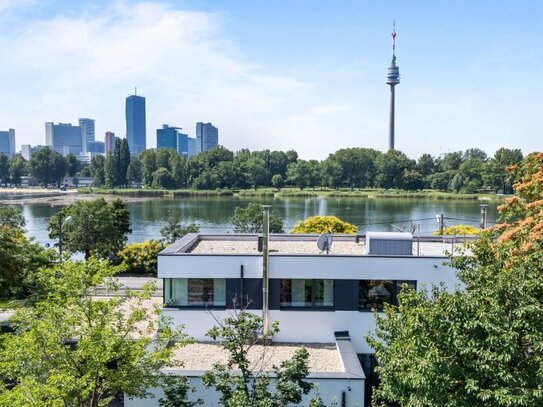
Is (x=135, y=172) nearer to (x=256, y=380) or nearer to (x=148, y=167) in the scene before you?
(x=148, y=167)

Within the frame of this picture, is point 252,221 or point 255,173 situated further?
point 255,173

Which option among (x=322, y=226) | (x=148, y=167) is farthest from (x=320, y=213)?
(x=148, y=167)

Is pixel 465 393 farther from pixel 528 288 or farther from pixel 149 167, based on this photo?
pixel 149 167

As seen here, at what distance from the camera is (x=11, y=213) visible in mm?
45375

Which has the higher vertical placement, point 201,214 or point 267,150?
point 267,150

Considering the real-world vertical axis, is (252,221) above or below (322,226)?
below

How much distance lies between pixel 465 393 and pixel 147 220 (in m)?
64.1

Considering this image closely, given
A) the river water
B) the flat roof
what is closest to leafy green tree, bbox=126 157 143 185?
the river water

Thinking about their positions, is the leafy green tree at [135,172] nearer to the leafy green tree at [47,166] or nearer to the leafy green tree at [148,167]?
the leafy green tree at [148,167]

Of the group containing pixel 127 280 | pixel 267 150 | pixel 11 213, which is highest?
pixel 267 150

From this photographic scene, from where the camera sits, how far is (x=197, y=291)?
15727 millimetres

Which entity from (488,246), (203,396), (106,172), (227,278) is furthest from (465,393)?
(106,172)

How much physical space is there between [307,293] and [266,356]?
2478mm

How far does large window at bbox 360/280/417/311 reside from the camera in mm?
15656
